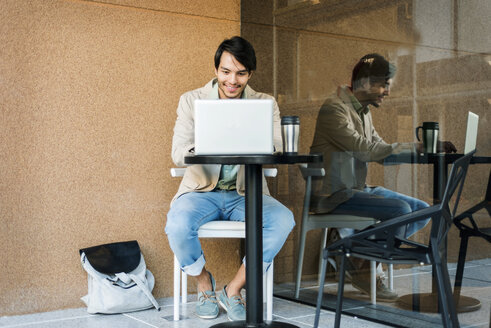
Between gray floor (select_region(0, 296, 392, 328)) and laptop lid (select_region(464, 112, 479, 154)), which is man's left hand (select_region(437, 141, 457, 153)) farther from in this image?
gray floor (select_region(0, 296, 392, 328))

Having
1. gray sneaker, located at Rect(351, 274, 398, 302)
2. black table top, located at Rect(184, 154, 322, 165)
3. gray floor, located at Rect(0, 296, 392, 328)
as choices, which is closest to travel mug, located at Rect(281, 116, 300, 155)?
black table top, located at Rect(184, 154, 322, 165)

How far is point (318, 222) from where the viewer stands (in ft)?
11.3

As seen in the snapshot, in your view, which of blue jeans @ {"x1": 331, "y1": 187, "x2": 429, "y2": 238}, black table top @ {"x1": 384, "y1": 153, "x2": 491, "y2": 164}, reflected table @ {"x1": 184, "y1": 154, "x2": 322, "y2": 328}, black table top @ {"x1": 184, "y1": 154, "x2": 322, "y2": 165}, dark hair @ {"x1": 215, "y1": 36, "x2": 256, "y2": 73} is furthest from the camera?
dark hair @ {"x1": 215, "y1": 36, "x2": 256, "y2": 73}

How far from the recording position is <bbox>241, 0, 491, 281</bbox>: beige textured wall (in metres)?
2.57

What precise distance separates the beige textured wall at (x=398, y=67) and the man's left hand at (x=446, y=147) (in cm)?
3

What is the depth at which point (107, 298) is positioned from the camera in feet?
10.9

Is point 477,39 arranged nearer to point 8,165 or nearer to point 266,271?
point 266,271

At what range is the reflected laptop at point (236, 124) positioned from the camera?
2.41 m

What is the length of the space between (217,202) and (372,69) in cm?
102

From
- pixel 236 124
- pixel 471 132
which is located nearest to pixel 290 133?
pixel 236 124

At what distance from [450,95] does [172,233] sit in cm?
143

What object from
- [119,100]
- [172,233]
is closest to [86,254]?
[172,233]

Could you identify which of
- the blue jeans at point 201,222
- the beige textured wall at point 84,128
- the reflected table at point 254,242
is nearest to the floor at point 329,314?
the beige textured wall at point 84,128

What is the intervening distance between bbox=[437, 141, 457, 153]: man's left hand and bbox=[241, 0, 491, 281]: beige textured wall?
3cm
